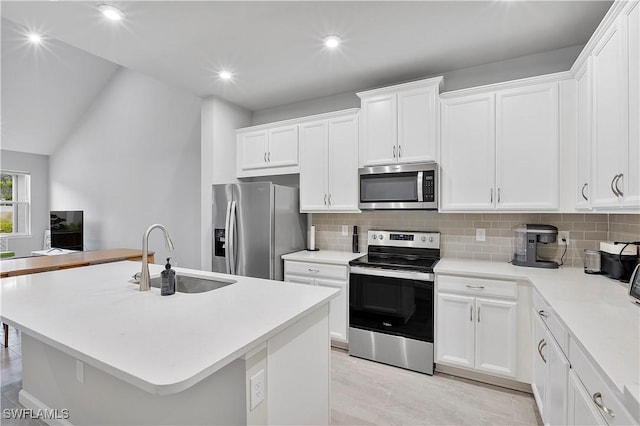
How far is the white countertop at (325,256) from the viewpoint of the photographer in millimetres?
2899

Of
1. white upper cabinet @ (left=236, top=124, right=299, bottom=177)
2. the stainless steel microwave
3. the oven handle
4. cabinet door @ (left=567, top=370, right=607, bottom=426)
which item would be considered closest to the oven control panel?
the stainless steel microwave

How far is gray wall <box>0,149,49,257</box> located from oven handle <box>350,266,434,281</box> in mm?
7431

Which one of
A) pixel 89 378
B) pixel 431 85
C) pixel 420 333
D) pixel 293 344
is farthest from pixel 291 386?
pixel 431 85

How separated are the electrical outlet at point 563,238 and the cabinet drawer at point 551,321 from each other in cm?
84

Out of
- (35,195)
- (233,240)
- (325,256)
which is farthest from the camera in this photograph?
(35,195)

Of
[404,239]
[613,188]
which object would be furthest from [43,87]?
[613,188]

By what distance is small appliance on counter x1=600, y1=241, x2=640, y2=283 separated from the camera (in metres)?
1.85

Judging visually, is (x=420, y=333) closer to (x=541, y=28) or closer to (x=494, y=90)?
(x=494, y=90)

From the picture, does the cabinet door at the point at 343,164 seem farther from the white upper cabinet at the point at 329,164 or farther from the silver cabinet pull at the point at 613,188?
the silver cabinet pull at the point at 613,188

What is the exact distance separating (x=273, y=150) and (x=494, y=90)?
2.25 m

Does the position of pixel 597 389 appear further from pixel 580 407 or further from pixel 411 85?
pixel 411 85

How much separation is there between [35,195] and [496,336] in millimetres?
8699

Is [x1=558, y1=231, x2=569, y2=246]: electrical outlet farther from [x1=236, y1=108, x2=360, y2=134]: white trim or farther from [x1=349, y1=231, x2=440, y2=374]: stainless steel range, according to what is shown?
[x1=236, y1=108, x2=360, y2=134]: white trim

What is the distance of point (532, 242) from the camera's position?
2.41 meters
